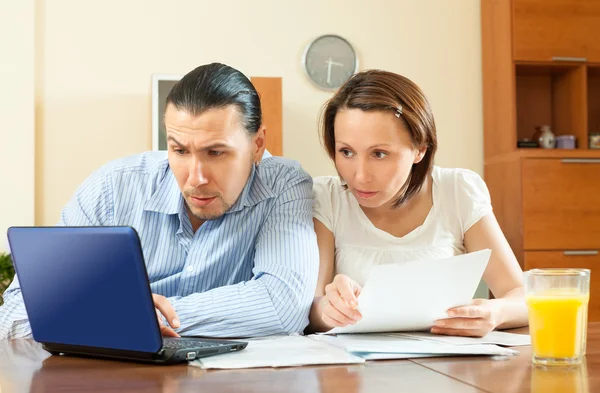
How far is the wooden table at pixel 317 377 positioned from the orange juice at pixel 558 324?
0.10 ft

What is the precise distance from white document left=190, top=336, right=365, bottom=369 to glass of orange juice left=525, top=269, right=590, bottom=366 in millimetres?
255

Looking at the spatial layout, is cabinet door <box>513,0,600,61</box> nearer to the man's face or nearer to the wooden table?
the man's face

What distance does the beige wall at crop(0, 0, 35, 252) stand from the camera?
3768mm

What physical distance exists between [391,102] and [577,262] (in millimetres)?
2439

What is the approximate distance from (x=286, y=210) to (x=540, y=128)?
276 centimetres

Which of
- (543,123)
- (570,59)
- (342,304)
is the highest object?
(570,59)

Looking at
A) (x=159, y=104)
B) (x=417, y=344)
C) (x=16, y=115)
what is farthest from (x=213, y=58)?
(x=417, y=344)

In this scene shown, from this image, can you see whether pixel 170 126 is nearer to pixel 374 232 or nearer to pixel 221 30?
pixel 374 232

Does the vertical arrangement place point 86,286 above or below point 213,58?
below

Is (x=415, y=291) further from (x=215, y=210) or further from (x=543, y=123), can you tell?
(x=543, y=123)

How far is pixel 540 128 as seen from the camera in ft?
13.6

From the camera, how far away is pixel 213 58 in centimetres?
413

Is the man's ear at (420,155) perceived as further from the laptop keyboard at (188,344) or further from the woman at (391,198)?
the laptop keyboard at (188,344)

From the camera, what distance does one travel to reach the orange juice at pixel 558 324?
1.10 metres
